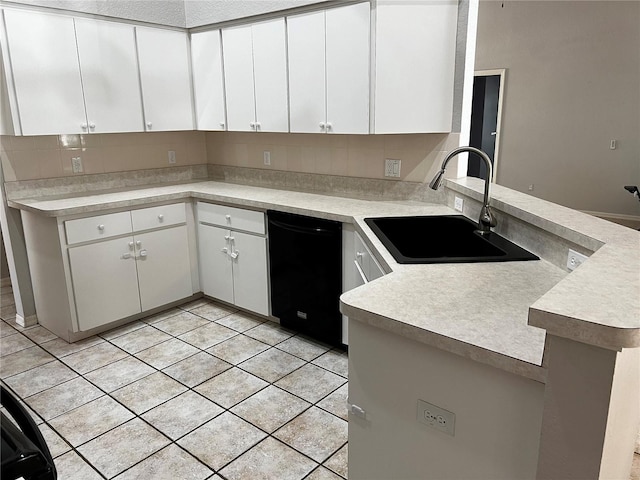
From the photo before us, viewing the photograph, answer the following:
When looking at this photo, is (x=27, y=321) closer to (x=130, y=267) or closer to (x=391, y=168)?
(x=130, y=267)

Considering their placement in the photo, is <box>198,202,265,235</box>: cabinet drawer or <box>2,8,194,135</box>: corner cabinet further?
<box>198,202,265,235</box>: cabinet drawer

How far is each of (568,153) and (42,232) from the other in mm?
6730

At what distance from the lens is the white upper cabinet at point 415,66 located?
9.07 feet

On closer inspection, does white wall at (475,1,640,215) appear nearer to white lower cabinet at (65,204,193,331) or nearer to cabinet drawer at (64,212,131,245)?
white lower cabinet at (65,204,193,331)

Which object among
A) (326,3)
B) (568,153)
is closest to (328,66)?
(326,3)

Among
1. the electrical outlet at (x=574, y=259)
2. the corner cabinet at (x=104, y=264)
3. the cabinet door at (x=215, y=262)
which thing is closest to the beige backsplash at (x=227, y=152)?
the corner cabinet at (x=104, y=264)

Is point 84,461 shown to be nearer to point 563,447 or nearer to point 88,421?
point 88,421

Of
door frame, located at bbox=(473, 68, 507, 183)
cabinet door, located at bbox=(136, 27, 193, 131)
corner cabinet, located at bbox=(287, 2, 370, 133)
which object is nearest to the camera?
corner cabinet, located at bbox=(287, 2, 370, 133)

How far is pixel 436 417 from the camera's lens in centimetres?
134

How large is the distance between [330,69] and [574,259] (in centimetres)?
200

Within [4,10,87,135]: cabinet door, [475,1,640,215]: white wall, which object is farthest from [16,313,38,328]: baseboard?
[475,1,640,215]: white wall

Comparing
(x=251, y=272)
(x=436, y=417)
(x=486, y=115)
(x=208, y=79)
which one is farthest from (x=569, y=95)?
(x=436, y=417)

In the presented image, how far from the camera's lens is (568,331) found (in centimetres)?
91

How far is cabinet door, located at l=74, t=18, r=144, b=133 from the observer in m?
3.32
